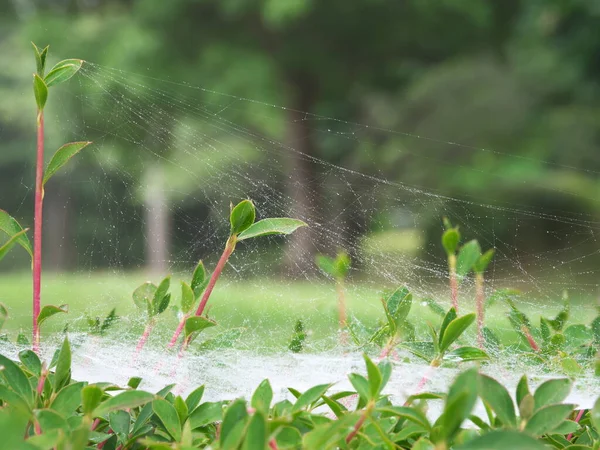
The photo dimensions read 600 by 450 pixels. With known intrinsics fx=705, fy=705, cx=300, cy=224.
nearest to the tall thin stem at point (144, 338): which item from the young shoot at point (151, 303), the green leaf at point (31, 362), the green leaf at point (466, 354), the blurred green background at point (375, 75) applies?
the young shoot at point (151, 303)

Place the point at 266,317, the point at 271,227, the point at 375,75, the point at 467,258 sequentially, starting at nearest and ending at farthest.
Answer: the point at 271,227 < the point at 467,258 < the point at 266,317 < the point at 375,75

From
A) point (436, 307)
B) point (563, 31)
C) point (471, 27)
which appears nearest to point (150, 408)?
point (436, 307)

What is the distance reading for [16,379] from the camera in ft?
1.26

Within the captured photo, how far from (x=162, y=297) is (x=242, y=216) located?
0.36ft

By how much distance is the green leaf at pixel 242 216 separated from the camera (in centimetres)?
45

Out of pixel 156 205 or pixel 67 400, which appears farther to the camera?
pixel 156 205

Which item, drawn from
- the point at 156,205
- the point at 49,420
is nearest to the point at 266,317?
the point at 49,420

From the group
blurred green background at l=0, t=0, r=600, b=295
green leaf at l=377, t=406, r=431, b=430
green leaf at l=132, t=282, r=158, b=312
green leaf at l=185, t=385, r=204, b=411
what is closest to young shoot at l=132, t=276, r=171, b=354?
green leaf at l=132, t=282, r=158, b=312

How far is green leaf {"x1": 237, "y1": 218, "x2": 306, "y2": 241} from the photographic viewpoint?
0.47 m

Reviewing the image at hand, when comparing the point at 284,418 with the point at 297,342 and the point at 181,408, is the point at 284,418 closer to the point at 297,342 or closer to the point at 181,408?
the point at 181,408

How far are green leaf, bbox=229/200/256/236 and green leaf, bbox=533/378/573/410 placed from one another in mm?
197

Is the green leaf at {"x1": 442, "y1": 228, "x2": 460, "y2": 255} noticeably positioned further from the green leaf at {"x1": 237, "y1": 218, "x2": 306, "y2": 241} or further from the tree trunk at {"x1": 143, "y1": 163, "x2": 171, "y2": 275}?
the tree trunk at {"x1": 143, "y1": 163, "x2": 171, "y2": 275}

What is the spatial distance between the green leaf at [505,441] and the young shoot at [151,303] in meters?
0.29

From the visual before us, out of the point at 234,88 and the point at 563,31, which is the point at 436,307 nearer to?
the point at 234,88
